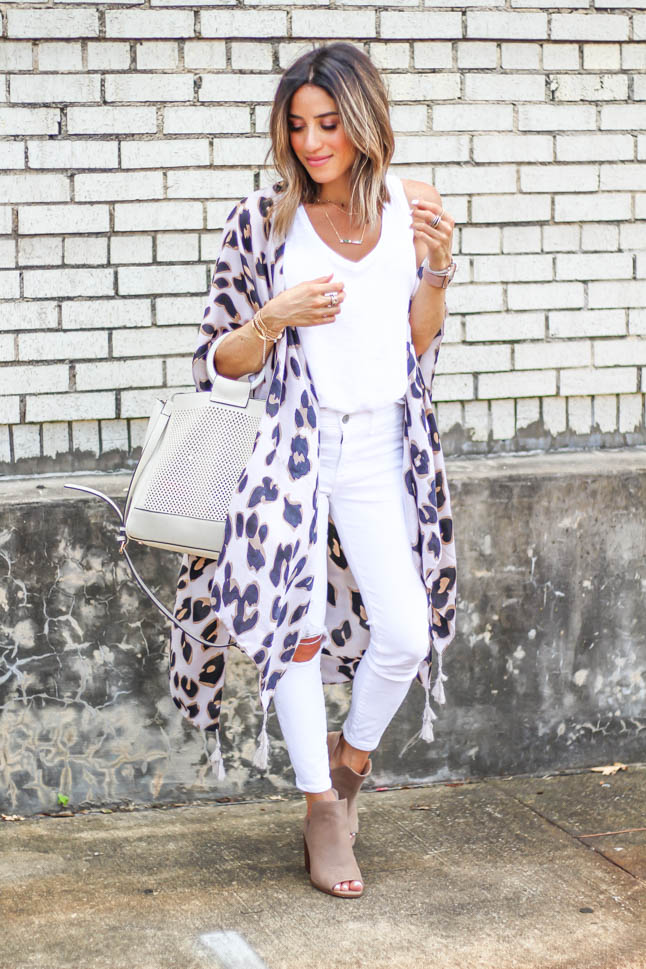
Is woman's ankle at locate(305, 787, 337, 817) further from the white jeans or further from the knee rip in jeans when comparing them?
the knee rip in jeans

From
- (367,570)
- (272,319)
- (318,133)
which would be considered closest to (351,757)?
(367,570)

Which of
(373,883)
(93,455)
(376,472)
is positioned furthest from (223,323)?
(373,883)

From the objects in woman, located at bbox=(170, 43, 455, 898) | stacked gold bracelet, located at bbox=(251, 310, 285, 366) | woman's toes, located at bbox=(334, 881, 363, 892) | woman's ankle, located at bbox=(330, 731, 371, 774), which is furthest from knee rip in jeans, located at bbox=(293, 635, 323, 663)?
stacked gold bracelet, located at bbox=(251, 310, 285, 366)

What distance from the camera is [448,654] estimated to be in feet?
13.1

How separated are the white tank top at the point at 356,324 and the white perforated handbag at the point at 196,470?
0.19 metres

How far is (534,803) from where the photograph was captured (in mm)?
3867

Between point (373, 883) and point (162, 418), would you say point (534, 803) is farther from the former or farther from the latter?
point (162, 418)

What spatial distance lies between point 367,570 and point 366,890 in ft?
2.79

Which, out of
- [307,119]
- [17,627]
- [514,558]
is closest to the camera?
[307,119]

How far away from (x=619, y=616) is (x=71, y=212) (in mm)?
2251

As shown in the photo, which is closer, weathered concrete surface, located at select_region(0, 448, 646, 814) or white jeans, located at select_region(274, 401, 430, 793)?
white jeans, located at select_region(274, 401, 430, 793)

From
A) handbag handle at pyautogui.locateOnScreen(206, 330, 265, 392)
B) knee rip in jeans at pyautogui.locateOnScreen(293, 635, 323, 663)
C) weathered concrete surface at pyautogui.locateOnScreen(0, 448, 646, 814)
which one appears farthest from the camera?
weathered concrete surface at pyautogui.locateOnScreen(0, 448, 646, 814)

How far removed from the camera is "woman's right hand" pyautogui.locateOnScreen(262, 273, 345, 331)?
2723mm

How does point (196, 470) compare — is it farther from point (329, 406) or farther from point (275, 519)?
point (329, 406)
